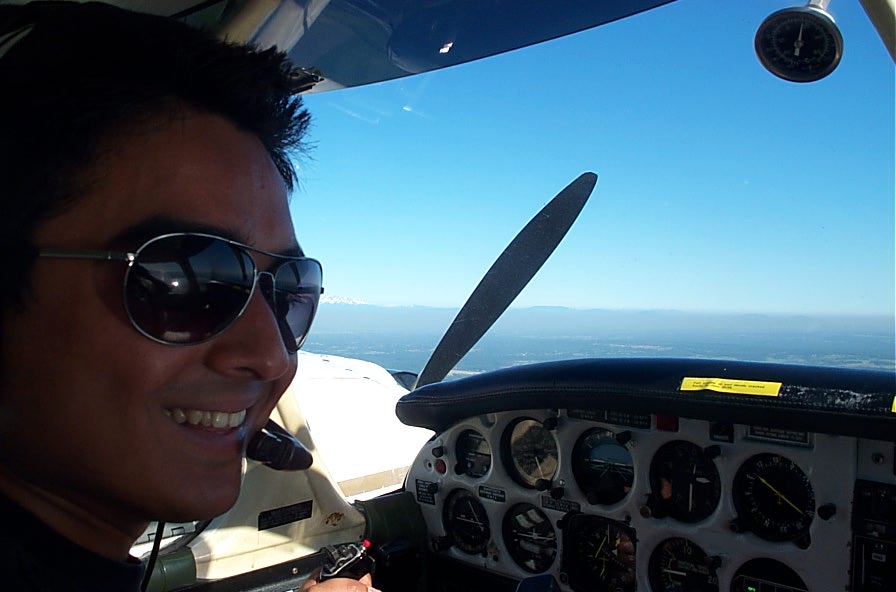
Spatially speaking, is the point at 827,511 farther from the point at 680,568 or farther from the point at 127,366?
the point at 127,366

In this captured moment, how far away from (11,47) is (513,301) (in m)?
2.76

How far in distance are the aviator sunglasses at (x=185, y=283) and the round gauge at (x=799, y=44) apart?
0.96m

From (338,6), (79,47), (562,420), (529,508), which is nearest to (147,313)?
(79,47)

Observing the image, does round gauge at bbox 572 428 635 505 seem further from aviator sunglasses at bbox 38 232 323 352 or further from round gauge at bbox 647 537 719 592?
aviator sunglasses at bbox 38 232 323 352

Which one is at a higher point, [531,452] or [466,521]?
[531,452]

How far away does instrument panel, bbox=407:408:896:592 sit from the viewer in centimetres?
212

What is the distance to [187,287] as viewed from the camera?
0.79m

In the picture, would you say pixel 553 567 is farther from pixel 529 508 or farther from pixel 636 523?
pixel 636 523

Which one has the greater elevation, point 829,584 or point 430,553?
point 829,584

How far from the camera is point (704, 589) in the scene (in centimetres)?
239

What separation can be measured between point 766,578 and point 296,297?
201cm

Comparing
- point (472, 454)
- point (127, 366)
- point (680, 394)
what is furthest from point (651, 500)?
point (127, 366)

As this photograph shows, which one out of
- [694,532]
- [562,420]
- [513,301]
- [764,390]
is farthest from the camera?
[513,301]

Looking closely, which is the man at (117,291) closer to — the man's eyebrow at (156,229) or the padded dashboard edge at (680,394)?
the man's eyebrow at (156,229)
